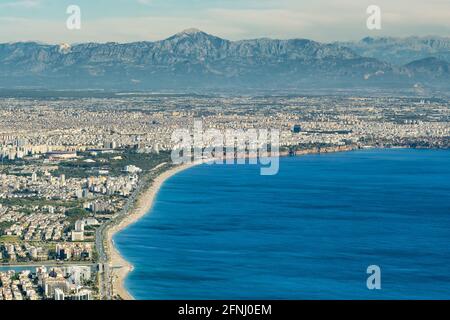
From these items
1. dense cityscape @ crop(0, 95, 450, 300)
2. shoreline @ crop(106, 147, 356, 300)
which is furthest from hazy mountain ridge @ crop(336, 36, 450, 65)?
shoreline @ crop(106, 147, 356, 300)

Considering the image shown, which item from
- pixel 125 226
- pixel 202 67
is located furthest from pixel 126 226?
pixel 202 67

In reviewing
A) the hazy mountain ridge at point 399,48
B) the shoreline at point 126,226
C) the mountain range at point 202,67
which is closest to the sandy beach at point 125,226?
the shoreline at point 126,226

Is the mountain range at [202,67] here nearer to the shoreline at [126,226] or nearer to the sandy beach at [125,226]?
the shoreline at [126,226]

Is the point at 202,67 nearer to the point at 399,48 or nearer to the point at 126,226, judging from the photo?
the point at 399,48

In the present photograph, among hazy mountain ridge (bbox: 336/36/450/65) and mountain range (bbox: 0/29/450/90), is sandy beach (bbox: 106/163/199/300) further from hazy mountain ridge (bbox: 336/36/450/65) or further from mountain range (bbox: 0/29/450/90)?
hazy mountain ridge (bbox: 336/36/450/65)

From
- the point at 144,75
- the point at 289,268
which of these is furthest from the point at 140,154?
the point at 144,75

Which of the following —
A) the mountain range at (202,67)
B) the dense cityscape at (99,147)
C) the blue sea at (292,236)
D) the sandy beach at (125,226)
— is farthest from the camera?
the mountain range at (202,67)
